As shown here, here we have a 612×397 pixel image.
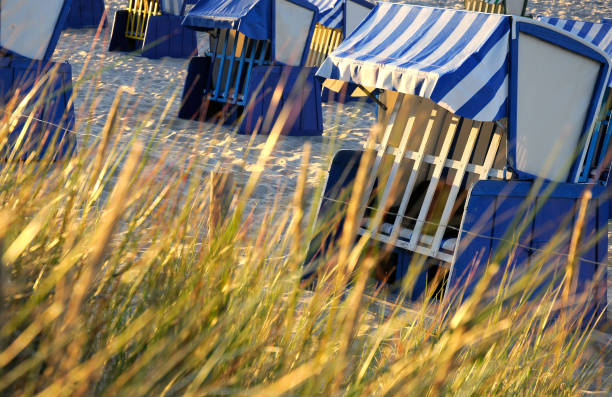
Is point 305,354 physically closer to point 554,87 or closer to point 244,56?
point 554,87

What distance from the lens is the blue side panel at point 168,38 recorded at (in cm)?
1327

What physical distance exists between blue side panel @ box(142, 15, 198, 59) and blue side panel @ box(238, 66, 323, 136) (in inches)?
187

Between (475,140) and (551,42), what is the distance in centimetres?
75

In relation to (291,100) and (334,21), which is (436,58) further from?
(334,21)

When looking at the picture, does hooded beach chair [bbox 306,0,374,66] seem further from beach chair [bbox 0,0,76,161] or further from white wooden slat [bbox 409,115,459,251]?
white wooden slat [bbox 409,115,459,251]

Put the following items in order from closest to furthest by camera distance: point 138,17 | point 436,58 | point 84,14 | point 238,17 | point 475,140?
point 436,58 < point 475,140 < point 238,17 < point 138,17 < point 84,14

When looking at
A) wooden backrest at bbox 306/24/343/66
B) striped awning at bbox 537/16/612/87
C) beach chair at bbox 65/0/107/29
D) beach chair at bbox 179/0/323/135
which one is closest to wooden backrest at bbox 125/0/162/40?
beach chair at bbox 65/0/107/29

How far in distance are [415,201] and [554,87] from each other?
1.16m

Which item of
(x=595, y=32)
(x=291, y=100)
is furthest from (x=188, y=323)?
(x=595, y=32)

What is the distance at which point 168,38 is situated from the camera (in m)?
13.5

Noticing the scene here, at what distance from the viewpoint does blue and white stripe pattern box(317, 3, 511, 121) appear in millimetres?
4070

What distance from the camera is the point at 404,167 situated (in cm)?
486

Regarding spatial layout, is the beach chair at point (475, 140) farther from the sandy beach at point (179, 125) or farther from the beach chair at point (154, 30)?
the beach chair at point (154, 30)

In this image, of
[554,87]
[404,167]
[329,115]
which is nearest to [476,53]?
[554,87]
